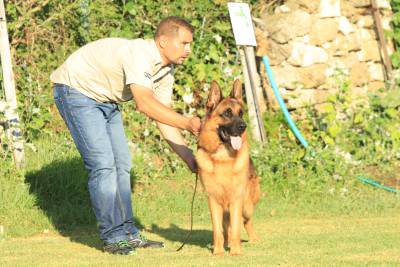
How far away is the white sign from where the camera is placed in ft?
34.7

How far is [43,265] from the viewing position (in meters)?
6.57

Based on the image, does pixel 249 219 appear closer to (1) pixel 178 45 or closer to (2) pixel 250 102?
(1) pixel 178 45

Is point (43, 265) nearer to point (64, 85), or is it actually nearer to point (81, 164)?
point (64, 85)

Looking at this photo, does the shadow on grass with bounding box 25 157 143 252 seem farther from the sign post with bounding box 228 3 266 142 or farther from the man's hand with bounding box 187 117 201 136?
the man's hand with bounding box 187 117 201 136

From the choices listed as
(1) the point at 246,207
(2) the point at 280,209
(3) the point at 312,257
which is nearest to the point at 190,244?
(1) the point at 246,207

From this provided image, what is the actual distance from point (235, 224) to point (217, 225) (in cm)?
15

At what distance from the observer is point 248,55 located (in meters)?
10.9

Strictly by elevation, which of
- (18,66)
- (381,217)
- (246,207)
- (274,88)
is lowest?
(381,217)

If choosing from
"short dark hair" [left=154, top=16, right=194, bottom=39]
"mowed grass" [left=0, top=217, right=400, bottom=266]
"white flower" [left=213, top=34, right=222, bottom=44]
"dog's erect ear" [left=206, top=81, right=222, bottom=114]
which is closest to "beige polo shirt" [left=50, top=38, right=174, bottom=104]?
"short dark hair" [left=154, top=16, right=194, bottom=39]

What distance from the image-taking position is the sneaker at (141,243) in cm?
718

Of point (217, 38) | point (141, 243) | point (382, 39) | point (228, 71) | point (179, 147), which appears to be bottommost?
point (141, 243)

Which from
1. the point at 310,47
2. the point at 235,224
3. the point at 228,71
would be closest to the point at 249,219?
the point at 235,224

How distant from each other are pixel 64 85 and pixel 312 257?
2373 millimetres

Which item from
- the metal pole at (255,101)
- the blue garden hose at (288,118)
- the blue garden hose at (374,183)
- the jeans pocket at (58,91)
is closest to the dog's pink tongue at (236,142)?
the jeans pocket at (58,91)
